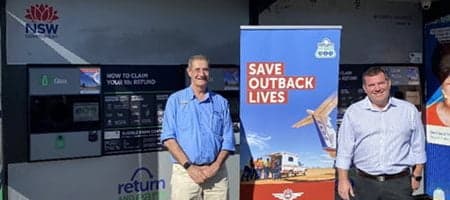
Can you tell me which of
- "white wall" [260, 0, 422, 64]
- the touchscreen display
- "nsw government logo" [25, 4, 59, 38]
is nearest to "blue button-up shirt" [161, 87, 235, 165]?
the touchscreen display

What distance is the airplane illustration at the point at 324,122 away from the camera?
5.60m

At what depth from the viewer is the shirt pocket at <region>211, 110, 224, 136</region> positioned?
16.2 ft

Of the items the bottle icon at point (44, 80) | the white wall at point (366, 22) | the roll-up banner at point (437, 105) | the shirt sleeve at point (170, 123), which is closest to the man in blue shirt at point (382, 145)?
the shirt sleeve at point (170, 123)

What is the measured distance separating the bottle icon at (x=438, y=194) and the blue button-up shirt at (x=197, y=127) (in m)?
3.72

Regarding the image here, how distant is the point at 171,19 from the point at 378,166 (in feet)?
8.12

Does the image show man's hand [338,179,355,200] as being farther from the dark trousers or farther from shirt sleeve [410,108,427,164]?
shirt sleeve [410,108,427,164]

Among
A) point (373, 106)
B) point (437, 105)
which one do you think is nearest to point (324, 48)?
point (373, 106)

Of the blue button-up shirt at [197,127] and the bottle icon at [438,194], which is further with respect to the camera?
the bottle icon at [438,194]

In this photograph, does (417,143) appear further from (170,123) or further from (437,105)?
(437,105)

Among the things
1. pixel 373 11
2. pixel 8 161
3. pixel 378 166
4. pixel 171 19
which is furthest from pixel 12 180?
pixel 373 11

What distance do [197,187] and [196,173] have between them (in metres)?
0.14

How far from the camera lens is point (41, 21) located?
5.55m

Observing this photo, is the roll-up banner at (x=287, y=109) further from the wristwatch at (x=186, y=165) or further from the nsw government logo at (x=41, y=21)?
the nsw government logo at (x=41, y=21)

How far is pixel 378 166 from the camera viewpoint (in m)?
4.82
